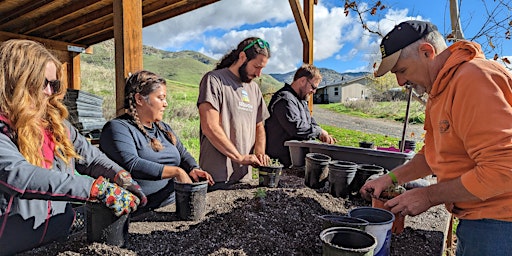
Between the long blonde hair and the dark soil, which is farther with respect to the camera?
the dark soil

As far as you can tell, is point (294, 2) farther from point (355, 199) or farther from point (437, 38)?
point (437, 38)

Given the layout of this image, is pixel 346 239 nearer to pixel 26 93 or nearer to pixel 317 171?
pixel 317 171

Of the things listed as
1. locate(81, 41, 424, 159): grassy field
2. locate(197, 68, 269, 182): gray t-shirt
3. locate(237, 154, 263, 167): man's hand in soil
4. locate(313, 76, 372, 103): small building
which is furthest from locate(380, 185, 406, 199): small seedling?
locate(313, 76, 372, 103): small building

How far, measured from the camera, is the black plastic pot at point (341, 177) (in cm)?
231

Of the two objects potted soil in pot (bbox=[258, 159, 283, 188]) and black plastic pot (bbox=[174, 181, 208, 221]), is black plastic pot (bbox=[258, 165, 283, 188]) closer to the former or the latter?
potted soil in pot (bbox=[258, 159, 283, 188])

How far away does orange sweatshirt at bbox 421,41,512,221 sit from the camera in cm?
114

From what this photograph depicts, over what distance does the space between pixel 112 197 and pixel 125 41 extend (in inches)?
60.0

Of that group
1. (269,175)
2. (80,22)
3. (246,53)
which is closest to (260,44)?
(246,53)

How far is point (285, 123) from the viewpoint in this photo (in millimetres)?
3418

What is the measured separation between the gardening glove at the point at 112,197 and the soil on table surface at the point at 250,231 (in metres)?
0.20

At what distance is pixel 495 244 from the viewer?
1.32m

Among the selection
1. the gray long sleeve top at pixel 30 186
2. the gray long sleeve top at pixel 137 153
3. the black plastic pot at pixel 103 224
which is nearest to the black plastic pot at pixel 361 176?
the gray long sleeve top at pixel 137 153

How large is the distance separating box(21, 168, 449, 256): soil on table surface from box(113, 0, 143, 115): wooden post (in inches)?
40.6

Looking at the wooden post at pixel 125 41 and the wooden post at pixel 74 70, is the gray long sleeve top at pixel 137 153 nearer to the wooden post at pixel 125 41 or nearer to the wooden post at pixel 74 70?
the wooden post at pixel 125 41
